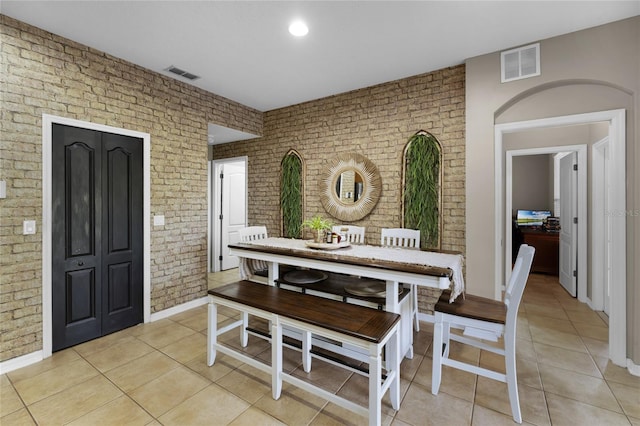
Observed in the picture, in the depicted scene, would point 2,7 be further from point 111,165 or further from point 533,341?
point 533,341

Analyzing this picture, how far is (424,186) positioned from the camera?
3465 millimetres

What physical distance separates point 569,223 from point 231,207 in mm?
5750

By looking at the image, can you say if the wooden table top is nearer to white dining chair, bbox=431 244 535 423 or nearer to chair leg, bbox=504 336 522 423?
white dining chair, bbox=431 244 535 423

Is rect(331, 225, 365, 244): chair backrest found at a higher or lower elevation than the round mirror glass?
lower

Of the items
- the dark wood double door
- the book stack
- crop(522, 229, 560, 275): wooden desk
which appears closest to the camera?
the dark wood double door

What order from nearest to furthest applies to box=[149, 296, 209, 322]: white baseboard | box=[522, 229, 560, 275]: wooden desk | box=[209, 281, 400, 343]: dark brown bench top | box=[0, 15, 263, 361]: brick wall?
box=[209, 281, 400, 343]: dark brown bench top, box=[0, 15, 263, 361]: brick wall, box=[149, 296, 209, 322]: white baseboard, box=[522, 229, 560, 275]: wooden desk

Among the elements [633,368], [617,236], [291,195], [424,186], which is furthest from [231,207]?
[633,368]

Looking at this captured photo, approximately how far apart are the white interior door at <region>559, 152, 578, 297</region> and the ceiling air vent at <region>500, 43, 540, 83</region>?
2.25 m

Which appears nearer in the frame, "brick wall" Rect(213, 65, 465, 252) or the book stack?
"brick wall" Rect(213, 65, 465, 252)

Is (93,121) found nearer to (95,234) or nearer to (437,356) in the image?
(95,234)

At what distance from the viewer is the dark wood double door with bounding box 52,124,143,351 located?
8.90 feet

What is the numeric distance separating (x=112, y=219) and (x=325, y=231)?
2324 millimetres

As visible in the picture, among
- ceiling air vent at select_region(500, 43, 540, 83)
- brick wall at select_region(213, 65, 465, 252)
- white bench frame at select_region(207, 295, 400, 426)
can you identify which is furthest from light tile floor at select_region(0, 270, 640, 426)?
ceiling air vent at select_region(500, 43, 540, 83)

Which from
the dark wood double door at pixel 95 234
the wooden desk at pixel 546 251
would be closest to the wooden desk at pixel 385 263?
the dark wood double door at pixel 95 234
